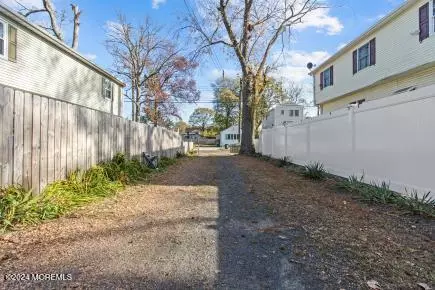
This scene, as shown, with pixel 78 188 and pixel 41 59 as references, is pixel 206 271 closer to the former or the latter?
pixel 78 188

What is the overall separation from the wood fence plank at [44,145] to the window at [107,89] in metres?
14.7

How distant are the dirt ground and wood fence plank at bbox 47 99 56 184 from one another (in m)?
0.92

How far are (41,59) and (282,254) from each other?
42.1ft

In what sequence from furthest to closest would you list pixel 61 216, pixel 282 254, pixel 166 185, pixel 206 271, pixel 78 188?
pixel 166 185 → pixel 78 188 → pixel 61 216 → pixel 282 254 → pixel 206 271

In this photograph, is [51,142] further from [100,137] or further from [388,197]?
[388,197]

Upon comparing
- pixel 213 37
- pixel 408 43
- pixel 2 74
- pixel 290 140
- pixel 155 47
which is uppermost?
pixel 155 47

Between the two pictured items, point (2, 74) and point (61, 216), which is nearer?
point (61, 216)

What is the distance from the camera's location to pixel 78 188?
19.0 feet

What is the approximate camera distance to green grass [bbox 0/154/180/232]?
13.3 feet

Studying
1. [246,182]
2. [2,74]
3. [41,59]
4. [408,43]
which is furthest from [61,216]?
[408,43]

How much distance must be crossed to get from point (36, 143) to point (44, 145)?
0.22m

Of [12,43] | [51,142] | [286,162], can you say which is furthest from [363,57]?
[51,142]

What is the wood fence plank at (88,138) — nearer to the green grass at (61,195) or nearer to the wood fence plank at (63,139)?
the green grass at (61,195)

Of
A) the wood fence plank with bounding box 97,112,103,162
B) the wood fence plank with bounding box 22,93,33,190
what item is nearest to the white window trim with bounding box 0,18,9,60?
the wood fence plank with bounding box 97,112,103,162
